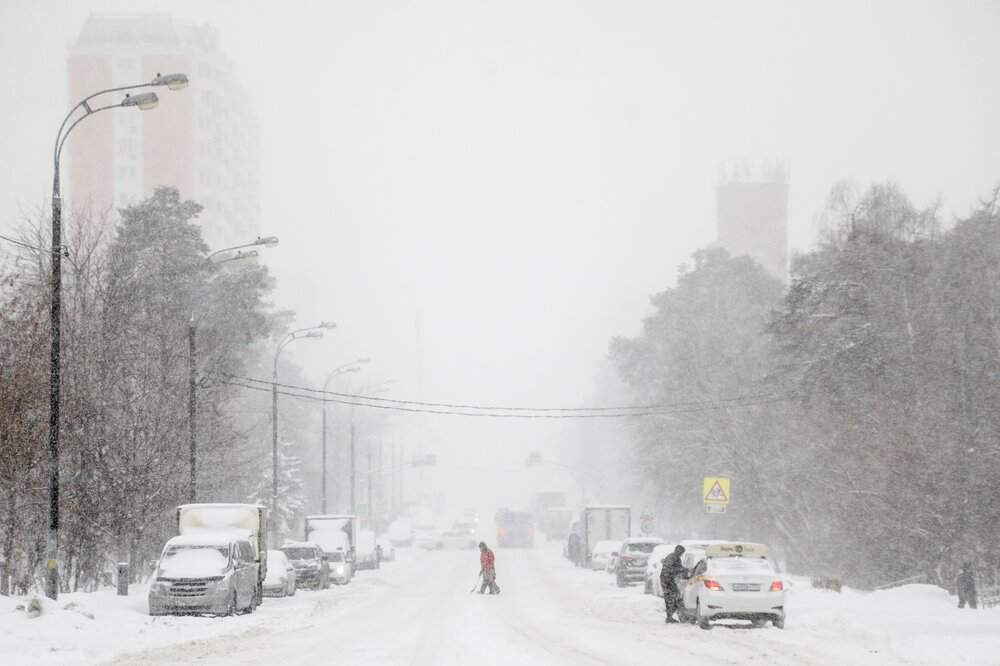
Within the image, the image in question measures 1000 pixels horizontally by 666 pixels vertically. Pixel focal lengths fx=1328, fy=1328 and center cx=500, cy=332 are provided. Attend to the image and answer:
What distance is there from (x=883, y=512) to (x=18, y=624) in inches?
1099

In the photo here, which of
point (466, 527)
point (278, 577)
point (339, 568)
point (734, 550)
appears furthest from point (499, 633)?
point (466, 527)

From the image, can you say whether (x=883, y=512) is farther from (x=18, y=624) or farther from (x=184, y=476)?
(x=18, y=624)

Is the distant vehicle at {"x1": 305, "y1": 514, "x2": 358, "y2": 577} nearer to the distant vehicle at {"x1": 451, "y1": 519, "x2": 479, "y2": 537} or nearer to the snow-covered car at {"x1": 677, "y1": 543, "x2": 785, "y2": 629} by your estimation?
the snow-covered car at {"x1": 677, "y1": 543, "x2": 785, "y2": 629}

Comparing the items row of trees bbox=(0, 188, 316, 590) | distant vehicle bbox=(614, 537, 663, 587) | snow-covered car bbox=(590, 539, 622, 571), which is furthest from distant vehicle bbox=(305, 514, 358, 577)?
snow-covered car bbox=(590, 539, 622, 571)

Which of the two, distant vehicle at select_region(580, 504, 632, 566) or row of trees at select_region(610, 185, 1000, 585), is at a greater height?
row of trees at select_region(610, 185, 1000, 585)

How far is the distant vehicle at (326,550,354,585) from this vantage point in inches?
1865

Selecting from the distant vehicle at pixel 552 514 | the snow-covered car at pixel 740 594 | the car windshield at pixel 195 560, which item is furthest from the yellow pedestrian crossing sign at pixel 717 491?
the distant vehicle at pixel 552 514

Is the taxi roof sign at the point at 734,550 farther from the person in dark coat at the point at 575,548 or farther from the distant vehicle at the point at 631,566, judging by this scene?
the person in dark coat at the point at 575,548

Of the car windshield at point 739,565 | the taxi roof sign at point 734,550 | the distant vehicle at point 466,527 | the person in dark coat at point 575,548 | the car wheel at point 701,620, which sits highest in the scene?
the taxi roof sign at point 734,550

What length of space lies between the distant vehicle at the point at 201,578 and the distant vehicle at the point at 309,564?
1226 centimetres

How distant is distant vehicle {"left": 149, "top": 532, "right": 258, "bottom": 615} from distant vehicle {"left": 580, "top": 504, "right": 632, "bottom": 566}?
1327 inches

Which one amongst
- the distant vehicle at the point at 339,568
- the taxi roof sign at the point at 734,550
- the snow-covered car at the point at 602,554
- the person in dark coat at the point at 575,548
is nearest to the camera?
the taxi roof sign at the point at 734,550

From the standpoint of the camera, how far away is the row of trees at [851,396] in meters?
39.0

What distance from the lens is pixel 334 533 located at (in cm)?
5162
